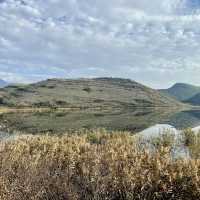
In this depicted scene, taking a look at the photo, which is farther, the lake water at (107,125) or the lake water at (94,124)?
the lake water at (94,124)

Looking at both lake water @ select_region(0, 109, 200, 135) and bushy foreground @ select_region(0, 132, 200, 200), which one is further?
lake water @ select_region(0, 109, 200, 135)

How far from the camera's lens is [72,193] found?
7574mm

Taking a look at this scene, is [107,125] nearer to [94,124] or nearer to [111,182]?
[94,124]

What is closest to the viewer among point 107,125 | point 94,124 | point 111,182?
point 111,182

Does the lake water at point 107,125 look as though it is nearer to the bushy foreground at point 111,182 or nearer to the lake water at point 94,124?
the lake water at point 94,124

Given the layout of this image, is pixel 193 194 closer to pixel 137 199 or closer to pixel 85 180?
pixel 137 199

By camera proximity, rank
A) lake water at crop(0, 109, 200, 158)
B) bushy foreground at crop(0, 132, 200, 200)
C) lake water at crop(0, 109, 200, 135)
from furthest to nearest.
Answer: lake water at crop(0, 109, 200, 135)
lake water at crop(0, 109, 200, 158)
bushy foreground at crop(0, 132, 200, 200)

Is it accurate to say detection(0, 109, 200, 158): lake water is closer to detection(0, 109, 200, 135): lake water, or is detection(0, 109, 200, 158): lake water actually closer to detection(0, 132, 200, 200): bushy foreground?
detection(0, 109, 200, 135): lake water

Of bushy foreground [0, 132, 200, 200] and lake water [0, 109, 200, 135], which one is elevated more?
bushy foreground [0, 132, 200, 200]

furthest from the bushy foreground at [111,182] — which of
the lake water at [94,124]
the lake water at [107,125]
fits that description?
the lake water at [94,124]

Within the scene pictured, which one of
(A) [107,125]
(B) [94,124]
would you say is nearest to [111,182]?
(A) [107,125]

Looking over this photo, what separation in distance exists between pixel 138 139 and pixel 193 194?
14.5 meters

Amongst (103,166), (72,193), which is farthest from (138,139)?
(72,193)

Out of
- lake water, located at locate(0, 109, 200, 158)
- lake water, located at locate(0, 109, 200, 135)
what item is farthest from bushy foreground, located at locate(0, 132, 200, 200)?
lake water, located at locate(0, 109, 200, 135)
